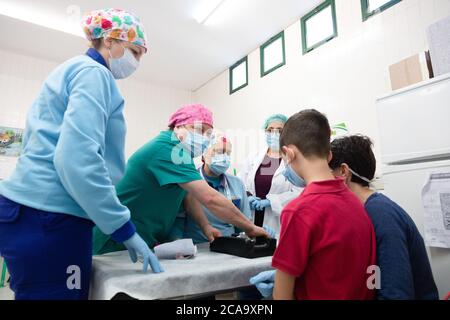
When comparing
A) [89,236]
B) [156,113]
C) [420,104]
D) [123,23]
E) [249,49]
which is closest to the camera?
[89,236]

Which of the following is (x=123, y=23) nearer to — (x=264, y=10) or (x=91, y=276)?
(x=91, y=276)

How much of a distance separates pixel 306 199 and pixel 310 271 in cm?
20

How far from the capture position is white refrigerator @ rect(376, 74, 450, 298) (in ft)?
4.68

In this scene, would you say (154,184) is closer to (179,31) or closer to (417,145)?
(417,145)

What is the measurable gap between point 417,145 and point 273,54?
8.10 feet

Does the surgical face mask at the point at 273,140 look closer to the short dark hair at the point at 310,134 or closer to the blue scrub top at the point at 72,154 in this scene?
the short dark hair at the point at 310,134

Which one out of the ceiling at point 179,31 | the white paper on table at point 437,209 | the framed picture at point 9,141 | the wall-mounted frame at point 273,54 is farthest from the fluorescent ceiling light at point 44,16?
the white paper on table at point 437,209

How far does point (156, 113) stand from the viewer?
16.2ft

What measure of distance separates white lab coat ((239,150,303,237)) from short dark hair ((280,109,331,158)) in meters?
0.94

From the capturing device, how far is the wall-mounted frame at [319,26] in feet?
9.34

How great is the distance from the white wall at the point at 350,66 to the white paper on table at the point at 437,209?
3.32ft

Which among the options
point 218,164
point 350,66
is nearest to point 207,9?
point 350,66

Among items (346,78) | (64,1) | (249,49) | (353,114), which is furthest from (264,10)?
(64,1)

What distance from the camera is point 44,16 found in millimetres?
3219
